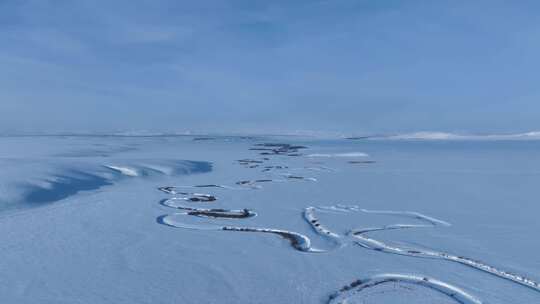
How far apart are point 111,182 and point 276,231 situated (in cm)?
790

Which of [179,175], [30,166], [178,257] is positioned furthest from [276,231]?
[30,166]

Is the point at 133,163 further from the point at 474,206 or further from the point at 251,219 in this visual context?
the point at 474,206

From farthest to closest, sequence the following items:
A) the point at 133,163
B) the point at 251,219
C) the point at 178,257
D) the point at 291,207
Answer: the point at 133,163
the point at 291,207
the point at 251,219
the point at 178,257

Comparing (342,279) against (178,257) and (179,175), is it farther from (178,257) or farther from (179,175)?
(179,175)

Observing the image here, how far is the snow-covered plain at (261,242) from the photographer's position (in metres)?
5.56

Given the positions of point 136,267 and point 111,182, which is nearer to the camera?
point 136,267

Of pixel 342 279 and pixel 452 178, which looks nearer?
pixel 342 279

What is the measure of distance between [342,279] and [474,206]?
21.4 ft

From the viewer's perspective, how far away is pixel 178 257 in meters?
6.82

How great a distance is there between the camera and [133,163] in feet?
61.8

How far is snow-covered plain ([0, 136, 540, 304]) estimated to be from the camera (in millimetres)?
5559

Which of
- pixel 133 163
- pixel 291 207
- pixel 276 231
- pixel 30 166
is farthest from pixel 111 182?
pixel 276 231

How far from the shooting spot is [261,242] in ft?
25.4

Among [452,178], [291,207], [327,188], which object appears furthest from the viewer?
[452,178]
